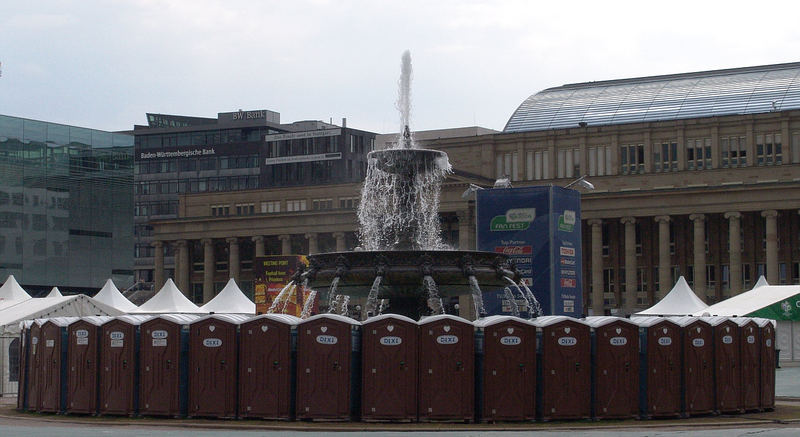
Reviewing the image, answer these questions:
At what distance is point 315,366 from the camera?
2838cm

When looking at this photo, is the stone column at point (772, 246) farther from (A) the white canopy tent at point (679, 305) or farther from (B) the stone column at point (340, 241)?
(B) the stone column at point (340, 241)

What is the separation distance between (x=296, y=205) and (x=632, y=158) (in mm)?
30833

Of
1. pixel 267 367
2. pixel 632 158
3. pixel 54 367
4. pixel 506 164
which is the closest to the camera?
pixel 267 367

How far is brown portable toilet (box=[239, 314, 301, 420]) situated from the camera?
28.5m

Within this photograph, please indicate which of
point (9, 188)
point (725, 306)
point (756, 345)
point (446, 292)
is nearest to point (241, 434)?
point (446, 292)

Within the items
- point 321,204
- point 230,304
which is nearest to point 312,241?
point 321,204

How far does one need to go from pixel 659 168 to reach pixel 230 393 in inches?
3026

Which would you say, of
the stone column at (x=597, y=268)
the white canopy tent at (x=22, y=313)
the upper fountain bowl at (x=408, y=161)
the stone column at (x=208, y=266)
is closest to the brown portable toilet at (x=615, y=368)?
the upper fountain bowl at (x=408, y=161)

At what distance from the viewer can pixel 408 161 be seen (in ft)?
113

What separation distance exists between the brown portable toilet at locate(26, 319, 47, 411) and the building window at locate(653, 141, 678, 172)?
7479 centimetres

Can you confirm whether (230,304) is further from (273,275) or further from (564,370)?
(564,370)

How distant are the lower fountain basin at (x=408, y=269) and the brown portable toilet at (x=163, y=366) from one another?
386cm

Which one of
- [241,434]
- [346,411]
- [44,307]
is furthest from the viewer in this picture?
[44,307]

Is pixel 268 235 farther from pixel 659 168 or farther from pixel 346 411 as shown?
pixel 346 411
